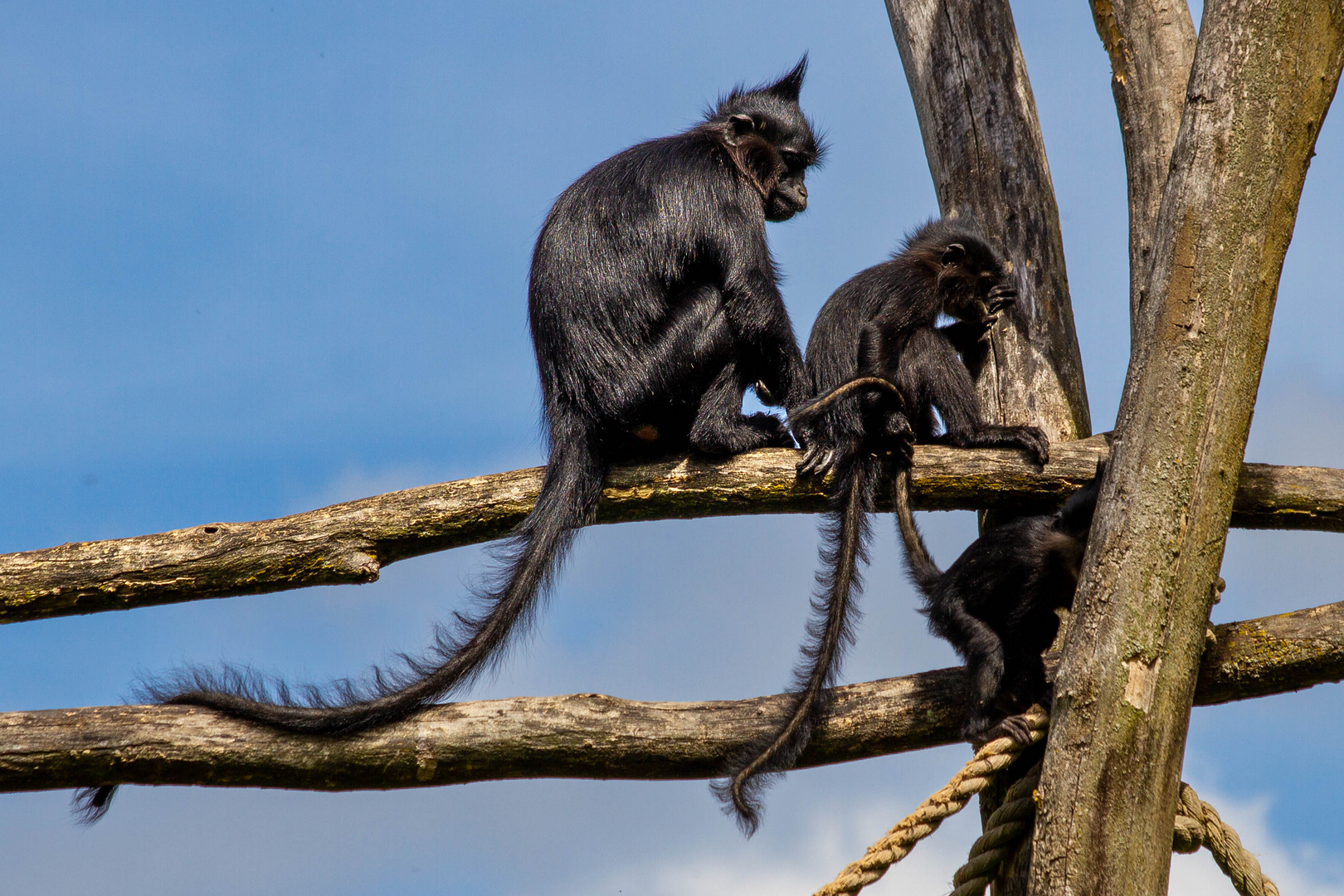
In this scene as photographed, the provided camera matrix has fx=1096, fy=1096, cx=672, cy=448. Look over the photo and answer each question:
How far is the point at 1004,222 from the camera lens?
6211 millimetres

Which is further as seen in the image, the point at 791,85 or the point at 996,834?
the point at 791,85

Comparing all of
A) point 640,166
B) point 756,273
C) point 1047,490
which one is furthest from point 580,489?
point 1047,490

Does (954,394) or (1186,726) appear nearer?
(1186,726)

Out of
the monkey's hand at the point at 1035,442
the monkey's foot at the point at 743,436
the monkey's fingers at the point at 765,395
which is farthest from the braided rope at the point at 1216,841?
the monkey's fingers at the point at 765,395

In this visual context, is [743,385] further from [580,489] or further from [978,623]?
[978,623]

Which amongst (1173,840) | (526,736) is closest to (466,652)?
(526,736)

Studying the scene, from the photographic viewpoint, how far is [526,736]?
4.56m

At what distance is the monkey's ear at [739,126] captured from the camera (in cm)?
641

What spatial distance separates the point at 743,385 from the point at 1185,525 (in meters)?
2.52

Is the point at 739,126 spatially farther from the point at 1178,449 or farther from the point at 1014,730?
the point at 1014,730

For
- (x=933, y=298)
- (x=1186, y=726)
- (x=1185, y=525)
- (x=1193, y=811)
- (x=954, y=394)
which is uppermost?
(x=933, y=298)

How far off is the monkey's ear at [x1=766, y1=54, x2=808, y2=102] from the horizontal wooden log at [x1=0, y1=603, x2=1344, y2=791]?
378 centimetres

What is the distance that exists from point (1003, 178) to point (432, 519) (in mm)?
3694

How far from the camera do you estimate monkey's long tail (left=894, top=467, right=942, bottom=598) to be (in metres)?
5.05
